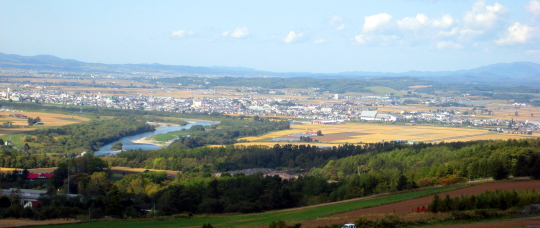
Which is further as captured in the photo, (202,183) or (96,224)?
(202,183)

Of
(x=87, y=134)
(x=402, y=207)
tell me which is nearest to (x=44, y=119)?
(x=87, y=134)

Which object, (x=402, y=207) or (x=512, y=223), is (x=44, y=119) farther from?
(x=512, y=223)

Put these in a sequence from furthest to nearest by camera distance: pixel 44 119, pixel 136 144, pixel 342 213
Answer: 1. pixel 44 119
2. pixel 136 144
3. pixel 342 213

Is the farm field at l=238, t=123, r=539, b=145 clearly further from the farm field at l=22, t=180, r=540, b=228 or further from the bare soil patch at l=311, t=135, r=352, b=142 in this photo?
the farm field at l=22, t=180, r=540, b=228

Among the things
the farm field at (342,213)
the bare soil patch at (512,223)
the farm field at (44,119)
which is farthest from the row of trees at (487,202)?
the farm field at (44,119)

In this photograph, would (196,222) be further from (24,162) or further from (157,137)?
(157,137)

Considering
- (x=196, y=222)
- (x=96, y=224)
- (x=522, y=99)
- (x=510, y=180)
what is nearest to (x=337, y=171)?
(x=510, y=180)
